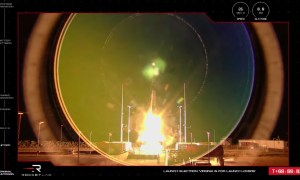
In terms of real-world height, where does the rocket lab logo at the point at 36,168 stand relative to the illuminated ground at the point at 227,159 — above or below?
below

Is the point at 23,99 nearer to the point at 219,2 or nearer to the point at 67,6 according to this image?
the point at 67,6

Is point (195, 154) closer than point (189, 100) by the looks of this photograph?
Yes

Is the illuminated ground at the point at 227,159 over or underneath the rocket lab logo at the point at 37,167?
over

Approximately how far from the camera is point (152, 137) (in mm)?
2982

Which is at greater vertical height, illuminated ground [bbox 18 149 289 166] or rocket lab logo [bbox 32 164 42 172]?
illuminated ground [bbox 18 149 289 166]

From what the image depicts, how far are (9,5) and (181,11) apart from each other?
1257 mm

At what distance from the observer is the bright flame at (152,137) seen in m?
2.81

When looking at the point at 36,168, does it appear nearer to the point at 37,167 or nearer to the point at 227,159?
the point at 37,167

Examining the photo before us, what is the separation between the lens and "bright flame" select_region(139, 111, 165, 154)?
110 inches

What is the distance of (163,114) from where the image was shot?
2.98m

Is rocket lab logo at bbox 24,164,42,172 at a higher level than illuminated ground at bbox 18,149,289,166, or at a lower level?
lower

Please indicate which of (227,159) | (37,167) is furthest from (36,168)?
(227,159)

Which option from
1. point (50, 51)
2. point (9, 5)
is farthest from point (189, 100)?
point (9, 5)

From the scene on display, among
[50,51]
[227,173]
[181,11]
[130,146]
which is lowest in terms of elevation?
[227,173]
